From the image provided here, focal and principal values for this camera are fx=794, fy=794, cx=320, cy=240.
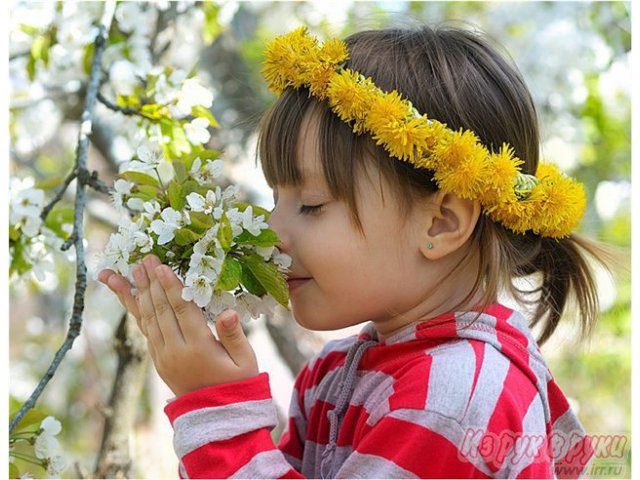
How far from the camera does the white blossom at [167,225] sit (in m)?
1.17

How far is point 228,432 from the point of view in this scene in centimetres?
114

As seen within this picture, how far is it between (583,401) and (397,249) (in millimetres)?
2863

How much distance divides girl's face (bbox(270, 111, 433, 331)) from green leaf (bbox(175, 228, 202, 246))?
156 millimetres

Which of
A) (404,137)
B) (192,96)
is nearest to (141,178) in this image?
(192,96)

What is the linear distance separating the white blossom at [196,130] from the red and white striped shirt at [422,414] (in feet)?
1.93

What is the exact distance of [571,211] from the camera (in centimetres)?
134

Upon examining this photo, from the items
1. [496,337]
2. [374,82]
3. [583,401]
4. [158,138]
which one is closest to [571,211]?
[496,337]

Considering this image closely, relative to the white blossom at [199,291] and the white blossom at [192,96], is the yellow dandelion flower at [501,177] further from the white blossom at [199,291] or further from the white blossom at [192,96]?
the white blossom at [192,96]

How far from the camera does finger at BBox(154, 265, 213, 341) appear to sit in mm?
1163

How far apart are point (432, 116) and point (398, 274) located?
255mm

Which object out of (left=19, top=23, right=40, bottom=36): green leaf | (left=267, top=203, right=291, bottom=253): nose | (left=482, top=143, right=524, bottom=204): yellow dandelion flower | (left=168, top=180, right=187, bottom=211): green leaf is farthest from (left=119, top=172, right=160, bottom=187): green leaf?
(left=19, top=23, right=40, bottom=36): green leaf

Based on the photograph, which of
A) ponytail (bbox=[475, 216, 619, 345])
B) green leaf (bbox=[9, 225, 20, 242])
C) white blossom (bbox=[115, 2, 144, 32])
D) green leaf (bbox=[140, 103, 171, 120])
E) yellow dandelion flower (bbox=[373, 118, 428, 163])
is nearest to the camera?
yellow dandelion flower (bbox=[373, 118, 428, 163])

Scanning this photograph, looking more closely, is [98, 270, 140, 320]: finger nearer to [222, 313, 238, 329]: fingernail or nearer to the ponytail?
[222, 313, 238, 329]: fingernail

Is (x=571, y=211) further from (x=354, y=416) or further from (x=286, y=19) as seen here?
(x=286, y=19)
